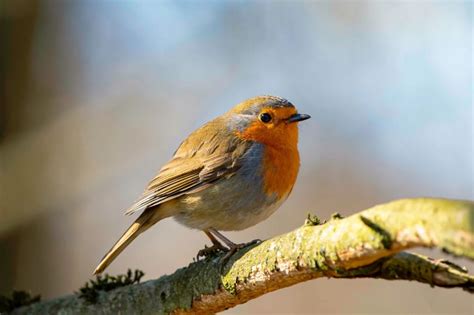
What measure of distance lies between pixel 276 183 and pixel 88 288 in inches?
51.1

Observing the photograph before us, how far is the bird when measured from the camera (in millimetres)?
3965

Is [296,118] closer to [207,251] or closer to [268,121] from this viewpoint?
[268,121]

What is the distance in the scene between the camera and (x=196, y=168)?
4.13 m

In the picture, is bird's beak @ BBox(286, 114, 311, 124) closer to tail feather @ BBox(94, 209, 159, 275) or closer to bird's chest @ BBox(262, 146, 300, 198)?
bird's chest @ BBox(262, 146, 300, 198)

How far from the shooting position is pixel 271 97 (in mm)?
4422

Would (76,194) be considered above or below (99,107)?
below

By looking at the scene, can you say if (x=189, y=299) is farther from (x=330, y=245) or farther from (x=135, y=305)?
(x=330, y=245)

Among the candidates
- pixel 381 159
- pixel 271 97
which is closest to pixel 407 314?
pixel 381 159

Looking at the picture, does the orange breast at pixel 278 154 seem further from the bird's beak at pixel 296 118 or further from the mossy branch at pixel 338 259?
the mossy branch at pixel 338 259

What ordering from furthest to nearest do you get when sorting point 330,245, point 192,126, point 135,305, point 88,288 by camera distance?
point 192,126 < point 88,288 < point 135,305 < point 330,245

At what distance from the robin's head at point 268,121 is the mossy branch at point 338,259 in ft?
4.07

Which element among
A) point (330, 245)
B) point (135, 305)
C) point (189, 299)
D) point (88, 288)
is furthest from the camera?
point (88, 288)

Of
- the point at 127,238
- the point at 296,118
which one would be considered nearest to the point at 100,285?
the point at 127,238

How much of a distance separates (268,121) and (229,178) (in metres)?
0.54
